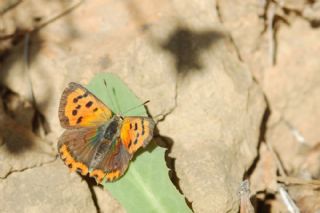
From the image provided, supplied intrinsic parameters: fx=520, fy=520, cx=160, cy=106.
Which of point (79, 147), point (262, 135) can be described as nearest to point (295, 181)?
point (262, 135)

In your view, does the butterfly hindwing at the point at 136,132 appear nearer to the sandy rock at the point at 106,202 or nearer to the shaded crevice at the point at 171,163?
the shaded crevice at the point at 171,163

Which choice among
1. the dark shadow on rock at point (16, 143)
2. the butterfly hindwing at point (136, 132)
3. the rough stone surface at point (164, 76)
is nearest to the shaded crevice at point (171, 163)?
the rough stone surface at point (164, 76)

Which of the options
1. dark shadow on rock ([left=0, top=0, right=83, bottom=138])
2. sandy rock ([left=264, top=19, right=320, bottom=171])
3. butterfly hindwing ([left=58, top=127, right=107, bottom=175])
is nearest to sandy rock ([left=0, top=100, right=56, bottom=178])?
dark shadow on rock ([left=0, top=0, right=83, bottom=138])

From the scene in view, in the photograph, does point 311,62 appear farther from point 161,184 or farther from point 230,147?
point 161,184

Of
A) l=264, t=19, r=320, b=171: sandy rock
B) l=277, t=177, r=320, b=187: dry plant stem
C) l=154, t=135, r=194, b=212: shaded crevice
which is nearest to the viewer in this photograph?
l=154, t=135, r=194, b=212: shaded crevice

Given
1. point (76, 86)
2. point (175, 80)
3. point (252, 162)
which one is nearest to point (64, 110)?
point (76, 86)

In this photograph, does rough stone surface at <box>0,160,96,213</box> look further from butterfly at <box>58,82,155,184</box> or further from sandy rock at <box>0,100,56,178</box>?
butterfly at <box>58,82,155,184</box>
